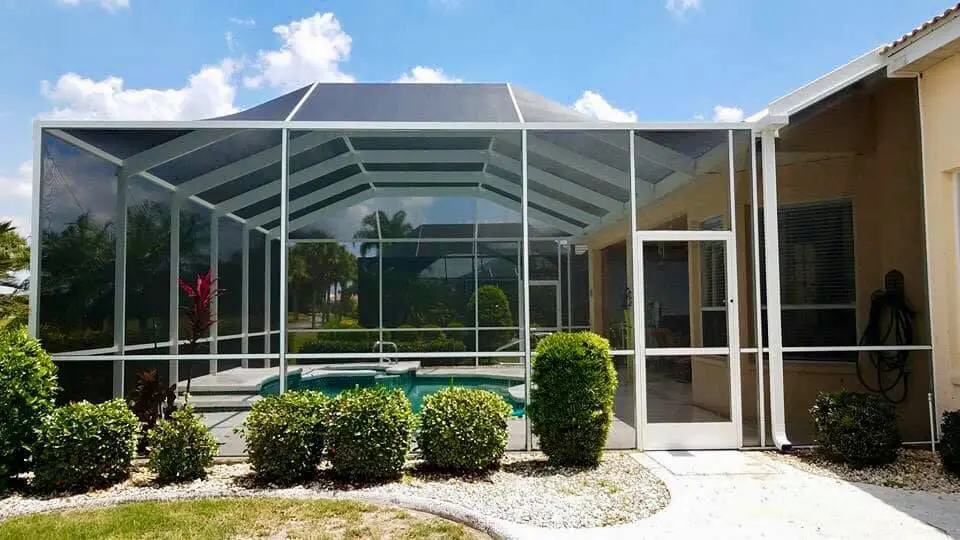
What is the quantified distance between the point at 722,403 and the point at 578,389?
76.2 inches

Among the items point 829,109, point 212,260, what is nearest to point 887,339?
point 829,109

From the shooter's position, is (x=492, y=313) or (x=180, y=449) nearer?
(x=180, y=449)

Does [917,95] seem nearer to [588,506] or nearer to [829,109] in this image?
[829,109]

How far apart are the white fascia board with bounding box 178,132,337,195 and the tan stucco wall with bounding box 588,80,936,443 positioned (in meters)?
3.31

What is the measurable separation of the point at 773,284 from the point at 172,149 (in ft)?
22.3

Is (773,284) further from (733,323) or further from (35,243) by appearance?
(35,243)

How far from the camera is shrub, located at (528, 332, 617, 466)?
596cm

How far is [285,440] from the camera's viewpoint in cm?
559

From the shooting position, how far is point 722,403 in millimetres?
6836

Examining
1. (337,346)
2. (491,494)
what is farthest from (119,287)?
(491,494)

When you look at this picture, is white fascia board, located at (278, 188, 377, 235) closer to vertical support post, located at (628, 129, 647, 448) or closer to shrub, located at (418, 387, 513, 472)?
shrub, located at (418, 387, 513, 472)

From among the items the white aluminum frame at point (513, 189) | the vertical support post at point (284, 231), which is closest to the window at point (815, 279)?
the white aluminum frame at point (513, 189)

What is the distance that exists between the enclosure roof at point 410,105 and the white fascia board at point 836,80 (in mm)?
2376

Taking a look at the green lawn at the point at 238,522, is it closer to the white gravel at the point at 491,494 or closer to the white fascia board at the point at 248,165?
the white gravel at the point at 491,494
